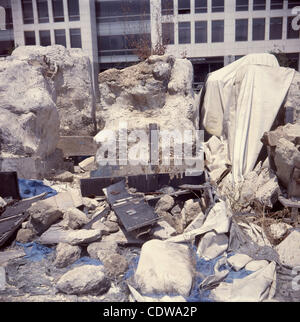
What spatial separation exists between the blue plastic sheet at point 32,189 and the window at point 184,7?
4944mm

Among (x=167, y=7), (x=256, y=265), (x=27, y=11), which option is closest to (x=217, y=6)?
(x=167, y=7)

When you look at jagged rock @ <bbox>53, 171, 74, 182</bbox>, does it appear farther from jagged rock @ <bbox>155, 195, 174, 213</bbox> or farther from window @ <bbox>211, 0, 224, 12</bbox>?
window @ <bbox>211, 0, 224, 12</bbox>

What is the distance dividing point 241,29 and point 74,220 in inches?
240

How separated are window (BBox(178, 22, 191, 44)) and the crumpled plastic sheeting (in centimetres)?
687

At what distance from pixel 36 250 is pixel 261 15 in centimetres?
643

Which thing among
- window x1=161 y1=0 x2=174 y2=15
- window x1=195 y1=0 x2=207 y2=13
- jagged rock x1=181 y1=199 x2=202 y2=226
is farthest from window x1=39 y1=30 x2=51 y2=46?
jagged rock x1=181 y1=199 x2=202 y2=226

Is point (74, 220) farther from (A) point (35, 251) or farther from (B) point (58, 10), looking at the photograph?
(B) point (58, 10)

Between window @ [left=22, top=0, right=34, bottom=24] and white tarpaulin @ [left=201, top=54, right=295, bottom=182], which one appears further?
white tarpaulin @ [left=201, top=54, right=295, bottom=182]

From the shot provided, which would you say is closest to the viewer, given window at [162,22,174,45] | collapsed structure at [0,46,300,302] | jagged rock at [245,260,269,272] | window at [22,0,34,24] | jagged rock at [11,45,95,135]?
collapsed structure at [0,46,300,302]

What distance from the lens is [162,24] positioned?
8.42 m

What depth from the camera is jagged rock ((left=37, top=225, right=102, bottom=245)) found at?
3.19 m

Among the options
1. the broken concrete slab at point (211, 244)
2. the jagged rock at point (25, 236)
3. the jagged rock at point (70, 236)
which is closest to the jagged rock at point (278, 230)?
the broken concrete slab at point (211, 244)

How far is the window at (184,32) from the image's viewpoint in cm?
822
